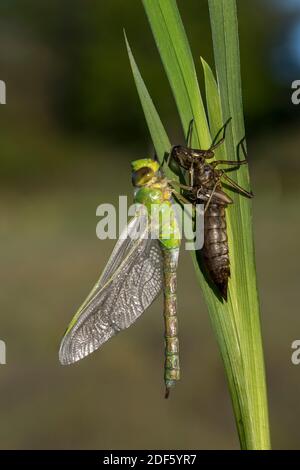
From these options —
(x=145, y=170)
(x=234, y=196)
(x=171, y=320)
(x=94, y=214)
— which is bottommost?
(x=171, y=320)

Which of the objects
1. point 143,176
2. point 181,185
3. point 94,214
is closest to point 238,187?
point 181,185

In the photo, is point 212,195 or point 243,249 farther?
point 212,195

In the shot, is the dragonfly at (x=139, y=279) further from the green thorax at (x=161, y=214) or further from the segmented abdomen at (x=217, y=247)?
the segmented abdomen at (x=217, y=247)

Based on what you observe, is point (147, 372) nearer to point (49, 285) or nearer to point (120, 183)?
point (49, 285)

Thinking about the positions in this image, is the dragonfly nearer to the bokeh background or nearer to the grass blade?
the grass blade

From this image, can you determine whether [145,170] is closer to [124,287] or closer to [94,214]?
[124,287]

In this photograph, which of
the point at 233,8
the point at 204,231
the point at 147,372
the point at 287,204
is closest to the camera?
the point at 233,8

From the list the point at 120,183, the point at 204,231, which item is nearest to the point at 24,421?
the point at 204,231
